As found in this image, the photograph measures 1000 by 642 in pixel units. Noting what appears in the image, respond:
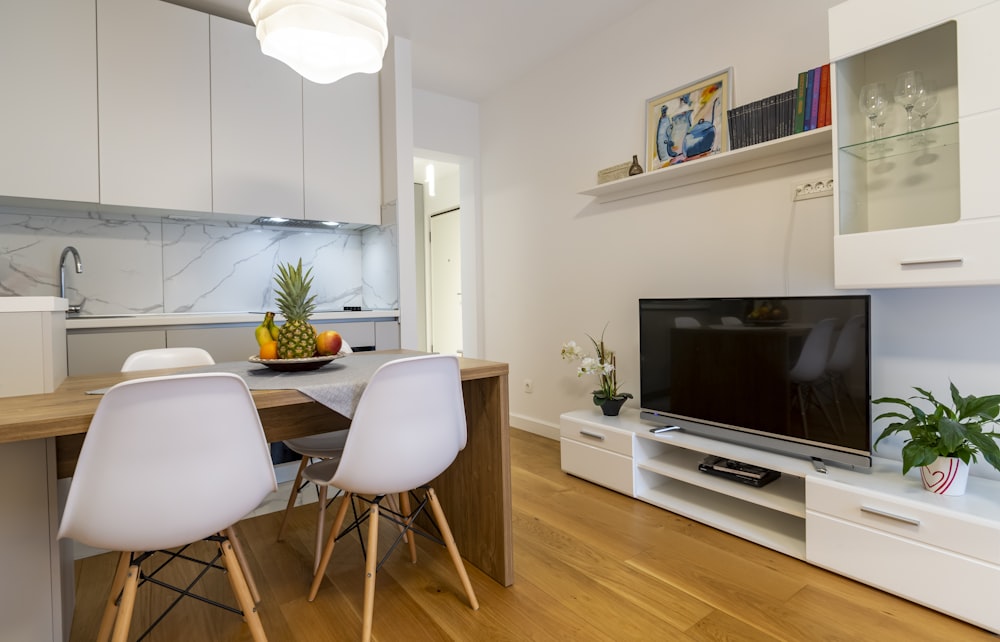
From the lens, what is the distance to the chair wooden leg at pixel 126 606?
116 cm

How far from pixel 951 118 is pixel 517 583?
2188 millimetres

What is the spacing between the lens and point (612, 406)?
9.39ft

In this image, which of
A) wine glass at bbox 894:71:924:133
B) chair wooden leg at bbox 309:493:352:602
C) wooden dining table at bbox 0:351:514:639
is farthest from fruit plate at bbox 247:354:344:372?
wine glass at bbox 894:71:924:133

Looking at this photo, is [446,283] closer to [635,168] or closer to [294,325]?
[635,168]

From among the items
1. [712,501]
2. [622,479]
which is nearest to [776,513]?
[712,501]

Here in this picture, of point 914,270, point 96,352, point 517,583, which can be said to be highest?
point 914,270

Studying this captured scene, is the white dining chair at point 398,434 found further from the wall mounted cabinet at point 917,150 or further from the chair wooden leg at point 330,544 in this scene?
the wall mounted cabinet at point 917,150

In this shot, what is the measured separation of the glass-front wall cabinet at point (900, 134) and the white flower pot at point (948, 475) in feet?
2.61

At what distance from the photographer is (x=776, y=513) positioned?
2.28 meters

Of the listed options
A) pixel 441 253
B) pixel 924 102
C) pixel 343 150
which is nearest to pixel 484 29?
pixel 343 150

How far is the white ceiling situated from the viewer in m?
2.91

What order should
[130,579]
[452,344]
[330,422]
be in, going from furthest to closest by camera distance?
[452,344], [330,422], [130,579]

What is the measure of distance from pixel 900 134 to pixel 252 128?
3107 mm

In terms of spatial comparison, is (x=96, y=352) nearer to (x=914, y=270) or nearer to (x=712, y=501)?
(x=712, y=501)
